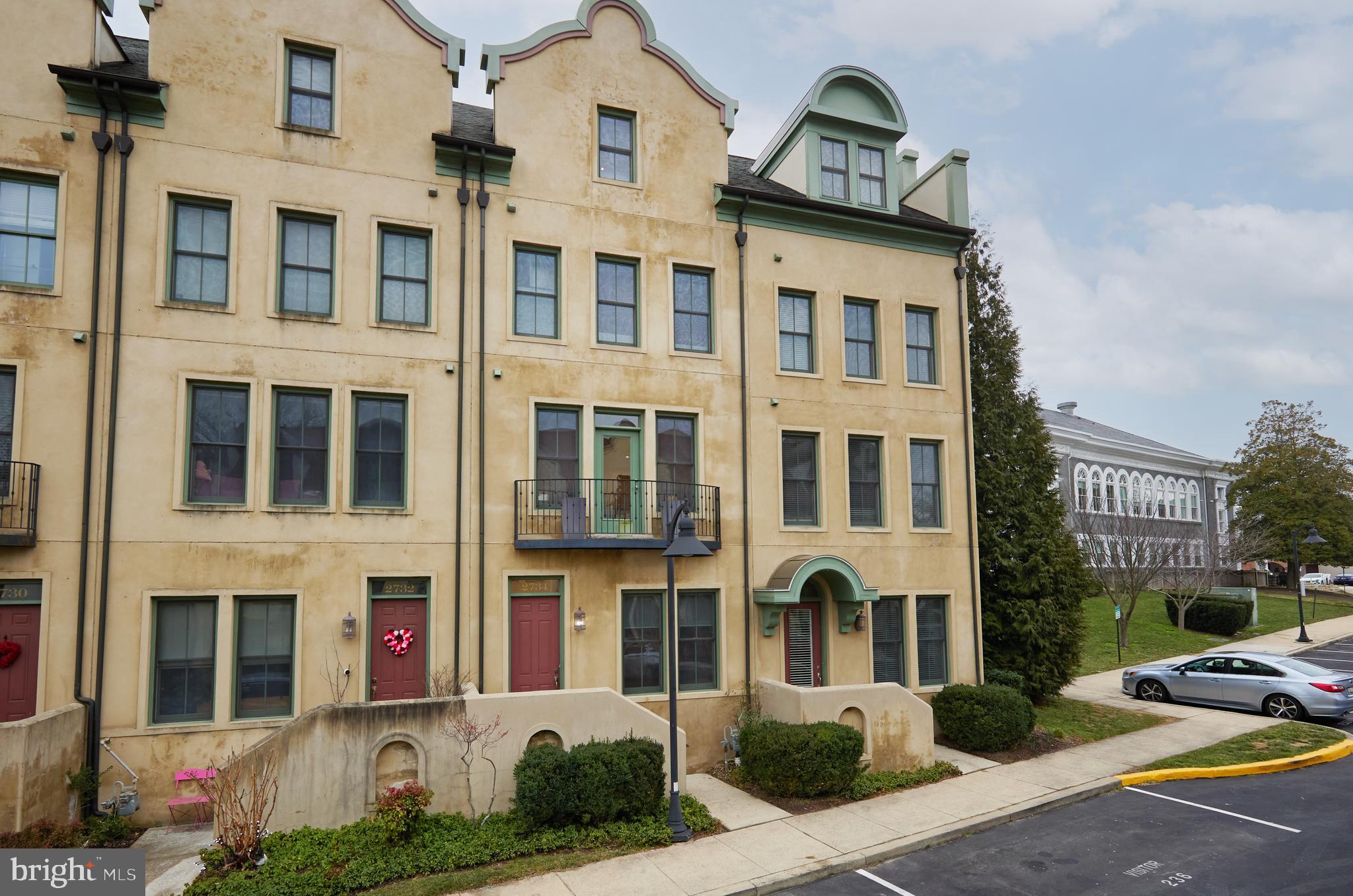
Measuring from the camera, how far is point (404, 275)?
14.1 m

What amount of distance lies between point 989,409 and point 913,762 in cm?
945

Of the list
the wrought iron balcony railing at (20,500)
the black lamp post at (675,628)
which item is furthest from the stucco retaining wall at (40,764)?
the black lamp post at (675,628)

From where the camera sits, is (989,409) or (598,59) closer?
(598,59)

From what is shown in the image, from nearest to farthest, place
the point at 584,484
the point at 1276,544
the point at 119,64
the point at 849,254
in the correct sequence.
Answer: the point at 119,64, the point at 584,484, the point at 849,254, the point at 1276,544

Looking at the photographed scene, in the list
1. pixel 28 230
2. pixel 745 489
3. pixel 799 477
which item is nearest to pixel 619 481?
pixel 745 489

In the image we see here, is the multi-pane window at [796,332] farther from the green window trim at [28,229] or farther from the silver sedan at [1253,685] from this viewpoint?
the green window trim at [28,229]

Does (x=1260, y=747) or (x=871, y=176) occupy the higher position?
(x=871, y=176)

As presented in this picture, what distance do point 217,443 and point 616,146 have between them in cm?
869

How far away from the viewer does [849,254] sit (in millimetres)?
17344

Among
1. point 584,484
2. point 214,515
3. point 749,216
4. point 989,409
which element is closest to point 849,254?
point 749,216

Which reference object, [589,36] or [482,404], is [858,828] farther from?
[589,36]

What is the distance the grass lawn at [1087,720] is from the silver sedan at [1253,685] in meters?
1.87

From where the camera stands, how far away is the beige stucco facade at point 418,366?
12.1 m

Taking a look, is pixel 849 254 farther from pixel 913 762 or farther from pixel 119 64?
pixel 119 64
